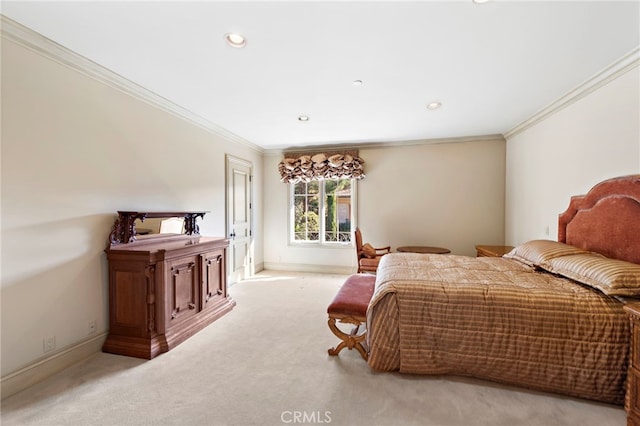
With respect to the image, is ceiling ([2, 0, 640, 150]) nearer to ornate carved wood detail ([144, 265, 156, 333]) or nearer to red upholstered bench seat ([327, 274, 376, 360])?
ornate carved wood detail ([144, 265, 156, 333])

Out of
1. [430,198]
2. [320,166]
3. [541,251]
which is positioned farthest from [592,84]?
[320,166]

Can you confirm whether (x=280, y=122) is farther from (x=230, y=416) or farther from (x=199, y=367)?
(x=230, y=416)

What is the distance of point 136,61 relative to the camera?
2.33m

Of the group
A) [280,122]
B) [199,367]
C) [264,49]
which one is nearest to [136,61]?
[264,49]

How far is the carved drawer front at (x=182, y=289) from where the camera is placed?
8.41ft

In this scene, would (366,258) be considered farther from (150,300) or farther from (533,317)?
(150,300)

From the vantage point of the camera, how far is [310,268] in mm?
5559

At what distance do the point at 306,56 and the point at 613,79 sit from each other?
112 inches

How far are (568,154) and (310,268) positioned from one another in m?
4.41

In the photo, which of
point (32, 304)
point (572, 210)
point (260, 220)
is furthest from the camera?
point (260, 220)

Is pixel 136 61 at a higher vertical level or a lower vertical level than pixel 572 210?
higher

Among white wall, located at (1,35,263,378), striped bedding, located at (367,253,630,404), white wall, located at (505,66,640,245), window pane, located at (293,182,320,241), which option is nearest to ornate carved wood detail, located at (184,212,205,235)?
white wall, located at (1,35,263,378)

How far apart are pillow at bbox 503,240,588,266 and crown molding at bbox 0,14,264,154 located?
4376 mm

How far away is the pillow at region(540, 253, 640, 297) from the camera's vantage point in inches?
A: 67.0
